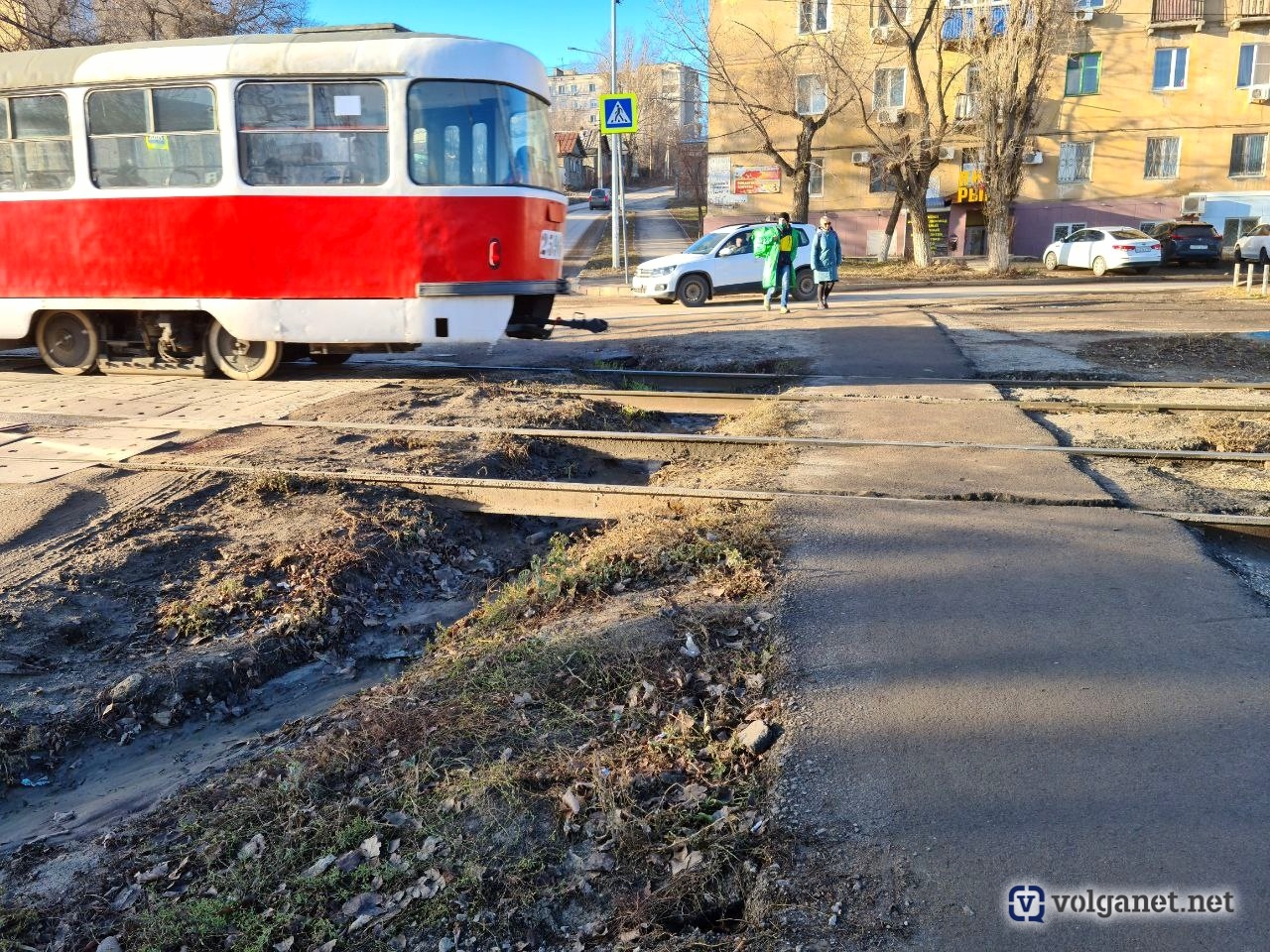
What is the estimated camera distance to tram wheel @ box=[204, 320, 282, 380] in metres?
10.5

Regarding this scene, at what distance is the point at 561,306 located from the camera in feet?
65.7

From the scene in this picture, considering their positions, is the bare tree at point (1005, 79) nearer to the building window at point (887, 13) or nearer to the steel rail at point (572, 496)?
the building window at point (887, 13)

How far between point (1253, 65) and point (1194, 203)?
15.7ft

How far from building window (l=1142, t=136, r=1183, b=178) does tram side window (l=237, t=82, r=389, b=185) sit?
3273 cm

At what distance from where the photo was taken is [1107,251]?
1058 inches

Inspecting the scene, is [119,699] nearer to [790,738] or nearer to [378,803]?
[378,803]

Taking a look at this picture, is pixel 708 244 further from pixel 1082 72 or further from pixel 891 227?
pixel 1082 72

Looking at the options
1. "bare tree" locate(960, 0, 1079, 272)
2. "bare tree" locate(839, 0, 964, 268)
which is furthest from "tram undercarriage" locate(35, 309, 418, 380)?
"bare tree" locate(839, 0, 964, 268)

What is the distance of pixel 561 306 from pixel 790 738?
693 inches

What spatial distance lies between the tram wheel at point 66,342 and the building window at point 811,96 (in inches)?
1123

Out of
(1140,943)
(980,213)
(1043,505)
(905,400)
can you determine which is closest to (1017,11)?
(980,213)

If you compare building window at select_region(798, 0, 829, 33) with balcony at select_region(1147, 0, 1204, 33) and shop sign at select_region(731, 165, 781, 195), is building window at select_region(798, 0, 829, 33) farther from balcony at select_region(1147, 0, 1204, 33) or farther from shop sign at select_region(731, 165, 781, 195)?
balcony at select_region(1147, 0, 1204, 33)

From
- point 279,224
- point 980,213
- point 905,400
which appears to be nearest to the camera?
point 905,400

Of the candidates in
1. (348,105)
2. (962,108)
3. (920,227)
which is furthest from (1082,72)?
(348,105)
